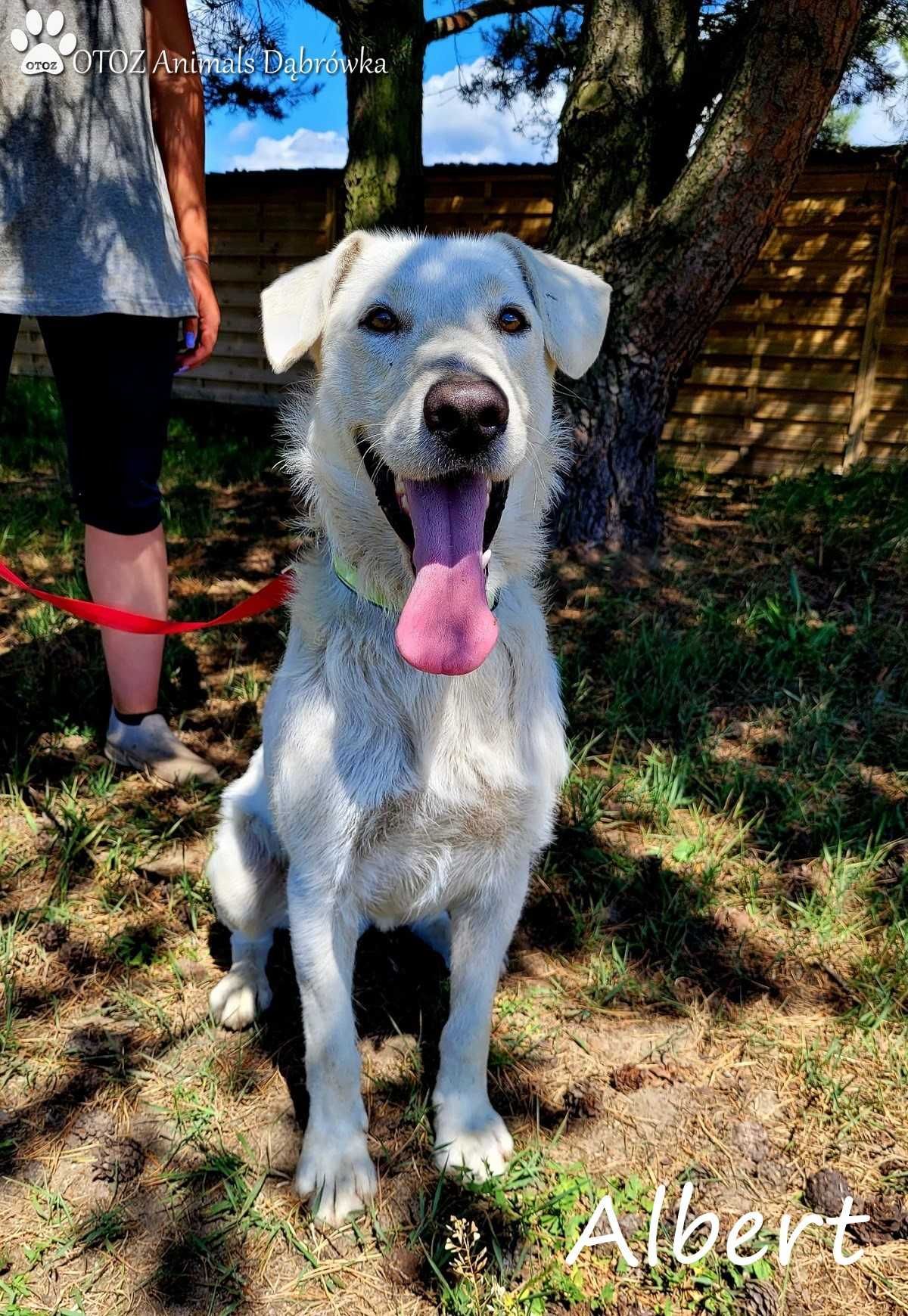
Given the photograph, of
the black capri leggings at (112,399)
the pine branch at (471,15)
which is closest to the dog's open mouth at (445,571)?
the black capri leggings at (112,399)

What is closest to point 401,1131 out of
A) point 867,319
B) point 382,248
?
point 382,248

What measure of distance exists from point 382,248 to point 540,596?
0.93 m

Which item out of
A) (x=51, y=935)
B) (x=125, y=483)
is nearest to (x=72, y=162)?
(x=125, y=483)

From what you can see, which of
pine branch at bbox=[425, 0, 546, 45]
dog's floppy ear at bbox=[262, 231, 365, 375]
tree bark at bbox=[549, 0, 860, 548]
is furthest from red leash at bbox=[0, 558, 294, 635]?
pine branch at bbox=[425, 0, 546, 45]

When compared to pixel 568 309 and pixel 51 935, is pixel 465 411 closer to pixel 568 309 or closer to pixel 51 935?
Answer: pixel 568 309

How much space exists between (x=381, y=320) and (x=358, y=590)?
602 millimetres

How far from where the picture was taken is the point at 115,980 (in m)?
2.51

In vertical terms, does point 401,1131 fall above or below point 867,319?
below

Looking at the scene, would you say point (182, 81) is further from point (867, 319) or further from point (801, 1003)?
point (867, 319)

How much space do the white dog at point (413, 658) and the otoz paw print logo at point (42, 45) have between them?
4.05 feet

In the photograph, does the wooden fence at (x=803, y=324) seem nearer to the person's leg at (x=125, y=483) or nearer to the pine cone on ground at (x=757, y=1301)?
the person's leg at (x=125, y=483)

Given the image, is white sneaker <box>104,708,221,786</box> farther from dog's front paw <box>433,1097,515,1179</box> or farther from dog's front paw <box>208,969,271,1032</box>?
dog's front paw <box>433,1097,515,1179</box>

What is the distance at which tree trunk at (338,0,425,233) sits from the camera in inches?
197

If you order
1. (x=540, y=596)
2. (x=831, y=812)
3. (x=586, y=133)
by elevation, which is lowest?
(x=831, y=812)
